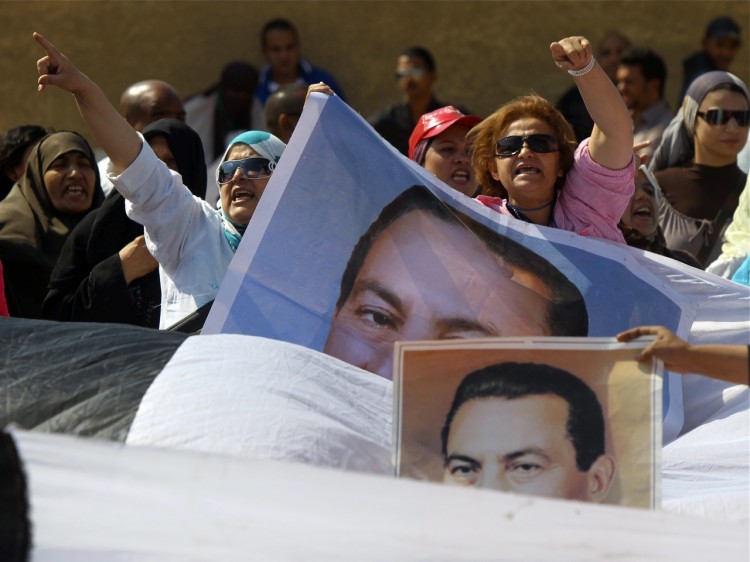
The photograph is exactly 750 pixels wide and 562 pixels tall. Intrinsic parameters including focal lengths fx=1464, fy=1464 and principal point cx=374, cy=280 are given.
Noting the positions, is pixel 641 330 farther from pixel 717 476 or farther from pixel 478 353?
pixel 717 476

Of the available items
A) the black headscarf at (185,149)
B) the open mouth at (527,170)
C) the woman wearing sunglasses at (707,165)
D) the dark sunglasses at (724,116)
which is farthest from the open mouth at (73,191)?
the dark sunglasses at (724,116)

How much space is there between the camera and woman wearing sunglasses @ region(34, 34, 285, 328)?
3.92 metres

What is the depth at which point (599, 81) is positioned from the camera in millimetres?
3762

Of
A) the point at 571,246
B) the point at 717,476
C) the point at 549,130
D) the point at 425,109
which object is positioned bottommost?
the point at 717,476

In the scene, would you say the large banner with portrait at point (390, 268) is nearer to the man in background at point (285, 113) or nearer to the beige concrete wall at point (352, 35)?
the man in background at point (285, 113)

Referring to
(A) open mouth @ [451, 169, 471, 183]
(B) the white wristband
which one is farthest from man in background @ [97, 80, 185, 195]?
(B) the white wristband

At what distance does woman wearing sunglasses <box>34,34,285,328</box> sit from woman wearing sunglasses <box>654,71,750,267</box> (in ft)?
6.90

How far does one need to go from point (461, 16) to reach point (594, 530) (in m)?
6.64

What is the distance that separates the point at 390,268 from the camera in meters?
3.66

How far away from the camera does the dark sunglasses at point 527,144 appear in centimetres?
395

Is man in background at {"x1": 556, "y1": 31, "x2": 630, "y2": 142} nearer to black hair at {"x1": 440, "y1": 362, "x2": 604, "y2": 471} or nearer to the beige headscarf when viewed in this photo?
the beige headscarf

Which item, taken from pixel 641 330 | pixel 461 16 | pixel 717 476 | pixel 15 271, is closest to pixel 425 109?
pixel 461 16

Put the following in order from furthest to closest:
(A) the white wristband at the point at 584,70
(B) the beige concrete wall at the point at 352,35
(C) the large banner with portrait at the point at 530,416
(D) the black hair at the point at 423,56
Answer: (B) the beige concrete wall at the point at 352,35 → (D) the black hair at the point at 423,56 → (A) the white wristband at the point at 584,70 → (C) the large banner with portrait at the point at 530,416

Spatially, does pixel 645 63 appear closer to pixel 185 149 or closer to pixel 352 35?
pixel 352 35
